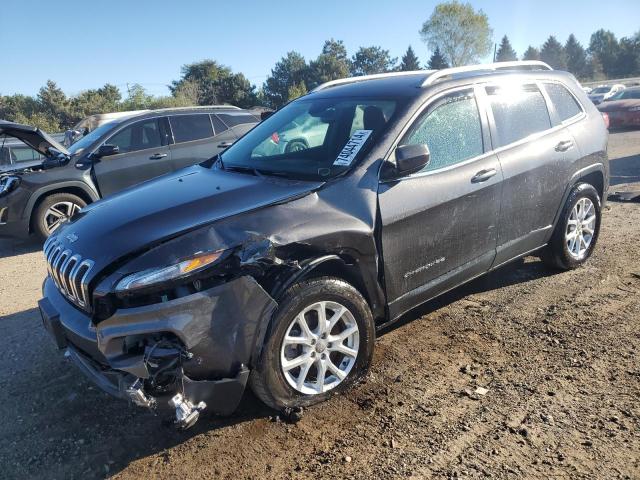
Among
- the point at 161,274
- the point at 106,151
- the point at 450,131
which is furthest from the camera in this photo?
the point at 106,151

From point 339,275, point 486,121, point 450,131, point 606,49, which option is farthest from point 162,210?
point 606,49

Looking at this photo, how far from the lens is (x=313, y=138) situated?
13.0 feet

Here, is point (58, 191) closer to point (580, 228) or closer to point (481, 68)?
point (481, 68)

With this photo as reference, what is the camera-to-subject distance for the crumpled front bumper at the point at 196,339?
8.05ft

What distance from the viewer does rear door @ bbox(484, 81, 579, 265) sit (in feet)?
13.0

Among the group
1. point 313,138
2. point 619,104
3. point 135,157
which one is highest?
point 135,157

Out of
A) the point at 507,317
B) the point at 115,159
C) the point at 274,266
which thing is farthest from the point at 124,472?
the point at 115,159

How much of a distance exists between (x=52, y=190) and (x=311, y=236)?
5923mm

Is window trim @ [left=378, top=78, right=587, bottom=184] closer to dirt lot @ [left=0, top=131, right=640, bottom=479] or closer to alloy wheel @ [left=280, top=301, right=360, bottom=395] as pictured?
alloy wheel @ [left=280, top=301, right=360, bottom=395]

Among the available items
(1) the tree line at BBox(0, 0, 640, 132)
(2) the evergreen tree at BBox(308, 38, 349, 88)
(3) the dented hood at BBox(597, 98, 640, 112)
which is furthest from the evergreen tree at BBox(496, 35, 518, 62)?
(3) the dented hood at BBox(597, 98, 640, 112)

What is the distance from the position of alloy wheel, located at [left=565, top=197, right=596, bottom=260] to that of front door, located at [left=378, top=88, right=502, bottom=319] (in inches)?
52.2

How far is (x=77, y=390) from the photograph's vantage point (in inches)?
132

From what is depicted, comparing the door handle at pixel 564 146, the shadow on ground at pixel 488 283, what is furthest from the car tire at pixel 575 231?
the door handle at pixel 564 146

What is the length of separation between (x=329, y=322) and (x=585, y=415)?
151 cm
